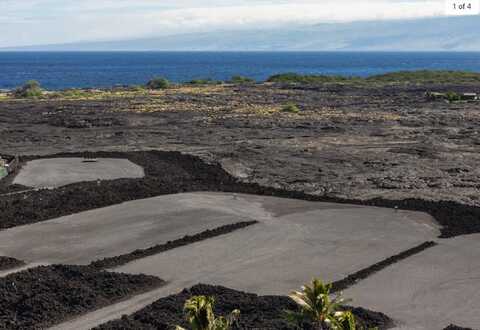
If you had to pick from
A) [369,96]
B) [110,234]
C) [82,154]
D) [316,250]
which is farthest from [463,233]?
[369,96]

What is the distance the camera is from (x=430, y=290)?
20672mm

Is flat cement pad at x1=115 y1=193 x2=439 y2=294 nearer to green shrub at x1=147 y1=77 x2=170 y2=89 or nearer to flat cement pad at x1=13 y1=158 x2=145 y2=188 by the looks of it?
flat cement pad at x1=13 y1=158 x2=145 y2=188

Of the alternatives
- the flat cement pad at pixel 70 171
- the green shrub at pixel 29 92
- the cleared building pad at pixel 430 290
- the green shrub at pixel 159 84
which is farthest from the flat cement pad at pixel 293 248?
the green shrub at pixel 159 84

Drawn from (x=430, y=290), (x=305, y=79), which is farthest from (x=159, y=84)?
(x=430, y=290)

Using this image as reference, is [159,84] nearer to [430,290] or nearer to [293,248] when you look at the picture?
[293,248]

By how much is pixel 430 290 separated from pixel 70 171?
24.6 meters

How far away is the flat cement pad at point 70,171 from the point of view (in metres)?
37.8

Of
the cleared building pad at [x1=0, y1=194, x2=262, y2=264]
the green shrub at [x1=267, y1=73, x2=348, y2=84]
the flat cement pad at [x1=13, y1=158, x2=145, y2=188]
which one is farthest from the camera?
the green shrub at [x1=267, y1=73, x2=348, y2=84]

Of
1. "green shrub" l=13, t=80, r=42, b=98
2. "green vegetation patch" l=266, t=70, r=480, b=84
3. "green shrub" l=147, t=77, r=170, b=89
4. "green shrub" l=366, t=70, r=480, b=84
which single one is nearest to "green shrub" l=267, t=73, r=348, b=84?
"green vegetation patch" l=266, t=70, r=480, b=84

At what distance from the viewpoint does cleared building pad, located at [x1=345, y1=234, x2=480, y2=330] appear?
730 inches

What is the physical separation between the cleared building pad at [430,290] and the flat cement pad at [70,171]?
18830 mm

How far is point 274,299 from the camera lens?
19.0 metres

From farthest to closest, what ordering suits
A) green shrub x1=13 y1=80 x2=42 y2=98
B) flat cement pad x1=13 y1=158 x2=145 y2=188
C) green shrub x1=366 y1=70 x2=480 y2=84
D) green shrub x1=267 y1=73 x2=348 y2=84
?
green shrub x1=267 y1=73 x2=348 y2=84
green shrub x1=366 y1=70 x2=480 y2=84
green shrub x1=13 y1=80 x2=42 y2=98
flat cement pad x1=13 y1=158 x2=145 y2=188

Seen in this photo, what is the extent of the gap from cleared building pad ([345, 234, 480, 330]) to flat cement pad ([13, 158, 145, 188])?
741 inches
